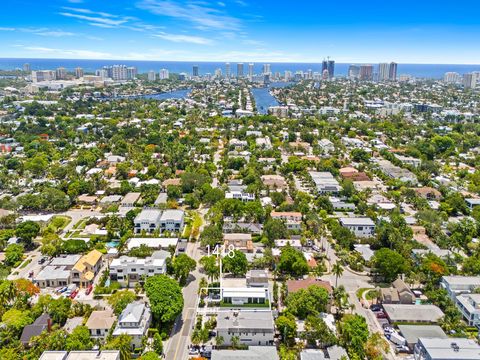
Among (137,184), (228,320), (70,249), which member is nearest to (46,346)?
(228,320)

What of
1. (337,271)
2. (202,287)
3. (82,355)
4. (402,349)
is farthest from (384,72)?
(82,355)

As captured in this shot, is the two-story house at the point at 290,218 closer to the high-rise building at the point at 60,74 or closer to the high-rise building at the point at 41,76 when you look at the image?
the high-rise building at the point at 41,76

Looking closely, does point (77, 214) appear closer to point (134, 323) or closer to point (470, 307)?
point (134, 323)

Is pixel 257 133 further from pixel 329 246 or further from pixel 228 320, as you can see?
pixel 228 320

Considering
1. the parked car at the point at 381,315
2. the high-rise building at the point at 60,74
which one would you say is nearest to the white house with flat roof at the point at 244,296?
the parked car at the point at 381,315

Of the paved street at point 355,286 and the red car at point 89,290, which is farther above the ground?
the paved street at point 355,286

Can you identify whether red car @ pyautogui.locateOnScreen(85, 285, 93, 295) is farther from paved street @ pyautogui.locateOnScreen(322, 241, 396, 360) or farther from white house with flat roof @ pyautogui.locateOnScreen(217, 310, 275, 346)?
paved street @ pyautogui.locateOnScreen(322, 241, 396, 360)

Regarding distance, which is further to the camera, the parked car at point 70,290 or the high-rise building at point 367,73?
the high-rise building at point 367,73

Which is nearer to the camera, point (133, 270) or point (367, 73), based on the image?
point (133, 270)

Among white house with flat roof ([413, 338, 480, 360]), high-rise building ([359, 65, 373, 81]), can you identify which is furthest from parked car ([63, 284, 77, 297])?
high-rise building ([359, 65, 373, 81])
